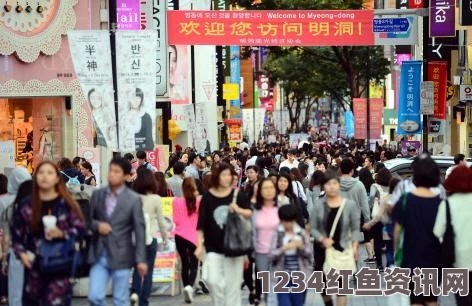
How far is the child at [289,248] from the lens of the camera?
38.3 feet

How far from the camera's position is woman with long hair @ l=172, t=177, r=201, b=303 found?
15188 mm

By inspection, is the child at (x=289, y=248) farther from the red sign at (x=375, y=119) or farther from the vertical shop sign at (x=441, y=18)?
the red sign at (x=375, y=119)

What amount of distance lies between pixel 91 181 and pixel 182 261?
5652 mm

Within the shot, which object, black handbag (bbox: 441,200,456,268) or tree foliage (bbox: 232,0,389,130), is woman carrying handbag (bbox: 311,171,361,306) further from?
tree foliage (bbox: 232,0,389,130)

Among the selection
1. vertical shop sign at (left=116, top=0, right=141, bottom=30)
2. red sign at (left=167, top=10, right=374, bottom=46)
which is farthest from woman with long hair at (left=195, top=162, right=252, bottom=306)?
red sign at (left=167, top=10, right=374, bottom=46)

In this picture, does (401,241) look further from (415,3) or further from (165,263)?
(415,3)

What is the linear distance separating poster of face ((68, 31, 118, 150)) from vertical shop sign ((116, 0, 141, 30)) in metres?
8.37

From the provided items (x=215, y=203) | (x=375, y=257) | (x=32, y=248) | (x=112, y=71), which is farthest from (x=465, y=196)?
(x=375, y=257)

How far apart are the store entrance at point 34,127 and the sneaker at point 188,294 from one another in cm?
1164

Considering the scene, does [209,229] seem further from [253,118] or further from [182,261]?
[253,118]

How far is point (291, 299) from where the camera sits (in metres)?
11.9

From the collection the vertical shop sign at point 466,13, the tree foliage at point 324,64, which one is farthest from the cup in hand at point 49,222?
the tree foliage at point 324,64

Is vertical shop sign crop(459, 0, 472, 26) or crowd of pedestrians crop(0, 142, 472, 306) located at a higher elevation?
vertical shop sign crop(459, 0, 472, 26)

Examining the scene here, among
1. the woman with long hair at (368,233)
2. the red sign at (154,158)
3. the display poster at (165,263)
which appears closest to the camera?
the display poster at (165,263)
